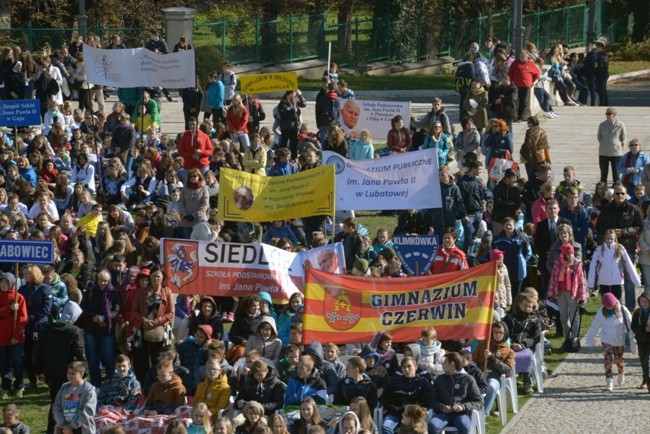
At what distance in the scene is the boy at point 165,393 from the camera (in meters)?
17.7

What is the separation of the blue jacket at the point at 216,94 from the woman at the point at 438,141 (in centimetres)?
567

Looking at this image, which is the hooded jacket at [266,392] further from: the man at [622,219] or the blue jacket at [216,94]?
the blue jacket at [216,94]

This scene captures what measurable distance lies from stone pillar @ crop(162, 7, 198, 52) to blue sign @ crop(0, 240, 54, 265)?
2133cm

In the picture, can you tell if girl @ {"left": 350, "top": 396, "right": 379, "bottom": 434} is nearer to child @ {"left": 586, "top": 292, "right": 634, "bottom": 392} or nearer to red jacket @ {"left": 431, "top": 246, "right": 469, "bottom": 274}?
child @ {"left": 586, "top": 292, "right": 634, "bottom": 392}

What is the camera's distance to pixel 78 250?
2223cm

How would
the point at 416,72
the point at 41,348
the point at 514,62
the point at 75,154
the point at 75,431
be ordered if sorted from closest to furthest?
the point at 75,431 < the point at 41,348 < the point at 75,154 < the point at 514,62 < the point at 416,72

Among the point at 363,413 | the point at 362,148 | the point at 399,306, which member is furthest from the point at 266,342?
the point at 362,148

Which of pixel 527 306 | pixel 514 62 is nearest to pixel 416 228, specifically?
pixel 527 306

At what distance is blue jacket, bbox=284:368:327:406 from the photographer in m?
17.4

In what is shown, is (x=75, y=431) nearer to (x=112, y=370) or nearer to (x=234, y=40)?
(x=112, y=370)

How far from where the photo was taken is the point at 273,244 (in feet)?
72.8

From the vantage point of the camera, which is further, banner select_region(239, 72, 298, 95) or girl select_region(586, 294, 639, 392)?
banner select_region(239, 72, 298, 95)

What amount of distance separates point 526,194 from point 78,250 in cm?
656

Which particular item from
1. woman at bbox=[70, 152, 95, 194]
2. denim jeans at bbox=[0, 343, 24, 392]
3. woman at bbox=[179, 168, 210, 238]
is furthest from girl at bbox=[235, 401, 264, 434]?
woman at bbox=[70, 152, 95, 194]
